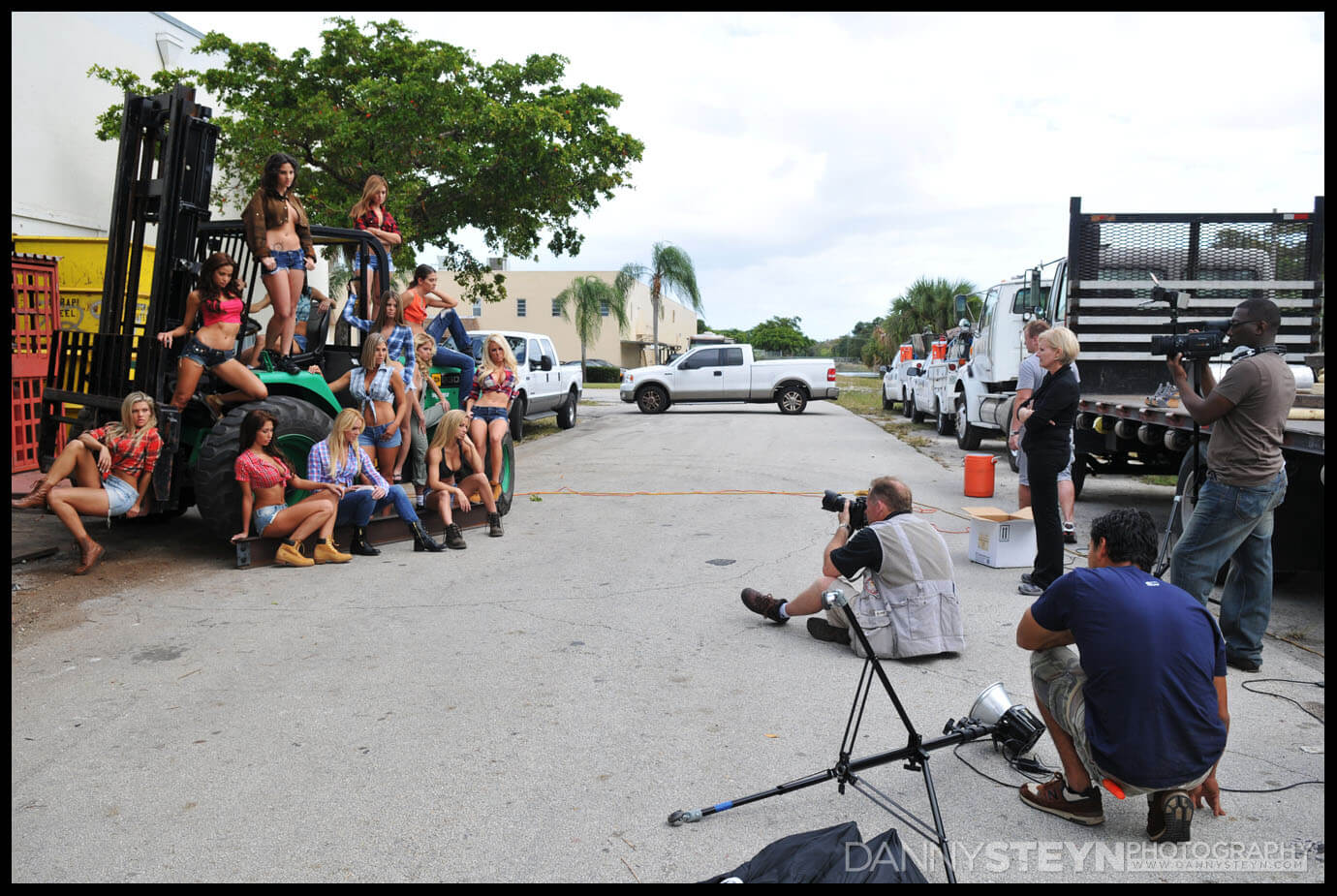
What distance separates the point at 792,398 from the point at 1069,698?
21845 mm

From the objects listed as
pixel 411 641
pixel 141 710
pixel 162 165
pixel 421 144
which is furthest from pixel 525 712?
pixel 421 144

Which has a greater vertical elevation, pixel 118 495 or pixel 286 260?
pixel 286 260

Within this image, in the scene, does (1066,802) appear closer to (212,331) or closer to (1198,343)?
(1198,343)

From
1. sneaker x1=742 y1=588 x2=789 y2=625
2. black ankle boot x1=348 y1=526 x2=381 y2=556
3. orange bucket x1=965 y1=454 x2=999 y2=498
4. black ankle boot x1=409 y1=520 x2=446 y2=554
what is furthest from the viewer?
orange bucket x1=965 y1=454 x2=999 y2=498

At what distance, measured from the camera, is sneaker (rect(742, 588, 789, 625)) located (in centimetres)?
568

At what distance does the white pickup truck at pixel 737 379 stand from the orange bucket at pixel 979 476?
555 inches

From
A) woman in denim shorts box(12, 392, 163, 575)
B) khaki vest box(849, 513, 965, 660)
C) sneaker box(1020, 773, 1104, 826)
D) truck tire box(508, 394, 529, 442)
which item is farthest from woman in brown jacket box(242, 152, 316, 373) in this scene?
truck tire box(508, 394, 529, 442)

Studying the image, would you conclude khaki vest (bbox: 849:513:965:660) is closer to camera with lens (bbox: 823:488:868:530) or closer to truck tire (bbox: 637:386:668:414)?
camera with lens (bbox: 823:488:868:530)

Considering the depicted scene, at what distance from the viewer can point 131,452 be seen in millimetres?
6520

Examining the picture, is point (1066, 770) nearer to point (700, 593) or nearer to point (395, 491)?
point (700, 593)

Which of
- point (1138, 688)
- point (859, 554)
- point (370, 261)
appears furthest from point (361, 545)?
point (1138, 688)

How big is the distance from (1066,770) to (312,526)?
5505 millimetres

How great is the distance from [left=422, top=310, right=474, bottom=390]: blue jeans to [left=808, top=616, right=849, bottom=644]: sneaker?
530cm

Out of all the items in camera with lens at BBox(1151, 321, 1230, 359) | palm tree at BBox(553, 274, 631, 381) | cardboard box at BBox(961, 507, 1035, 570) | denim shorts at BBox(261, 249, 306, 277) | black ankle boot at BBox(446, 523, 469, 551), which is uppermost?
palm tree at BBox(553, 274, 631, 381)
